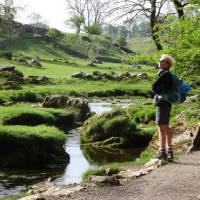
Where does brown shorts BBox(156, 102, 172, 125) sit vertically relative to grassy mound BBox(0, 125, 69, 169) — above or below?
above

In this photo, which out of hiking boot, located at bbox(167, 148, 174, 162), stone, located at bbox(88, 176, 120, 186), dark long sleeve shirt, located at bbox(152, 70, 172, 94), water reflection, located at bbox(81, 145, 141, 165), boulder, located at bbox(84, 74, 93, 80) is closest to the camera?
stone, located at bbox(88, 176, 120, 186)

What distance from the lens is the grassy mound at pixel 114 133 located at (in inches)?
877

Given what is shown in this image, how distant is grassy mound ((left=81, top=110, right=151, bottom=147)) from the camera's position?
22266 millimetres

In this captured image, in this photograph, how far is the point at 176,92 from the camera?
1316 cm

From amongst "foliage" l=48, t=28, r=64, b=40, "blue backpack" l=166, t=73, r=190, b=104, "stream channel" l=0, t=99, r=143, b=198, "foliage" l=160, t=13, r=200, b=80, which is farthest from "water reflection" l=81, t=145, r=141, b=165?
"foliage" l=48, t=28, r=64, b=40

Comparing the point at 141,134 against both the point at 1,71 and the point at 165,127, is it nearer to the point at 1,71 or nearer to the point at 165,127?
the point at 165,127

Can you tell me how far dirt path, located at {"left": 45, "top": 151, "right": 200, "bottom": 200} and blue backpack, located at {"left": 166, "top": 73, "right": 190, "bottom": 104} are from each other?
1.76 metres

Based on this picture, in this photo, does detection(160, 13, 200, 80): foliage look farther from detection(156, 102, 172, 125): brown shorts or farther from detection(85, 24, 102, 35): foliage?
detection(85, 24, 102, 35): foliage

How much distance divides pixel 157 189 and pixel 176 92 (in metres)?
3.32

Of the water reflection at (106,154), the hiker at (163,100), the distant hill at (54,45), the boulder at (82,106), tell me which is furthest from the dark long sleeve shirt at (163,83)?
the distant hill at (54,45)

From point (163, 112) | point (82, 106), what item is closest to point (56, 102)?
point (82, 106)

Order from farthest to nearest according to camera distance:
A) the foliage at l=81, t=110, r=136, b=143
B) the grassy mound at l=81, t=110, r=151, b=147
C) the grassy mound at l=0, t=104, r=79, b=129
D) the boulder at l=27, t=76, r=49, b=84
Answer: the boulder at l=27, t=76, r=49, b=84 → the grassy mound at l=0, t=104, r=79, b=129 → the foliage at l=81, t=110, r=136, b=143 → the grassy mound at l=81, t=110, r=151, b=147

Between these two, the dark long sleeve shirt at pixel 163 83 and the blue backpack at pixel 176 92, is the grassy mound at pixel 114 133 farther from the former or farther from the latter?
the blue backpack at pixel 176 92

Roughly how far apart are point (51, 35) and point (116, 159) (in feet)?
344
